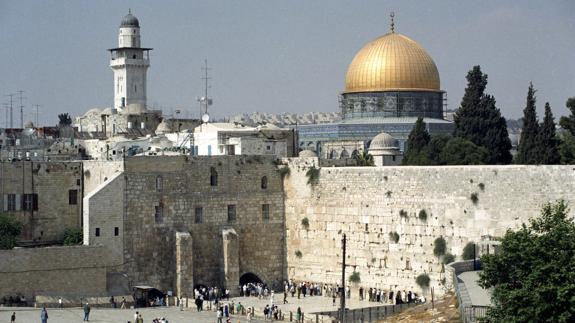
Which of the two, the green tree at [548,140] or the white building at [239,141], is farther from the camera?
the white building at [239,141]

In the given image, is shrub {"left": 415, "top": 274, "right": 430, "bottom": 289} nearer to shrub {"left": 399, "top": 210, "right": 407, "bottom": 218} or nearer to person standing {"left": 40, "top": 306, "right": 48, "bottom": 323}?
shrub {"left": 399, "top": 210, "right": 407, "bottom": 218}

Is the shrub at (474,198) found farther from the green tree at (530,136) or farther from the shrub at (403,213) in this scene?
the green tree at (530,136)

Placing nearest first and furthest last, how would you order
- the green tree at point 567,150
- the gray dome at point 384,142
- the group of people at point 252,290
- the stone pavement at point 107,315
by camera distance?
1. the stone pavement at point 107,315
2. the group of people at point 252,290
3. the green tree at point 567,150
4. the gray dome at point 384,142

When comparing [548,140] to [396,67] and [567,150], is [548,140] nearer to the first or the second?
[567,150]

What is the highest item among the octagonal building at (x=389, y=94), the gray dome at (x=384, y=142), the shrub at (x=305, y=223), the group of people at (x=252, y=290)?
the octagonal building at (x=389, y=94)

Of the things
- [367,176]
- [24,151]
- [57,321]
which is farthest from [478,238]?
[24,151]

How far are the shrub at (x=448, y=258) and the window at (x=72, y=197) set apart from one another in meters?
13.4

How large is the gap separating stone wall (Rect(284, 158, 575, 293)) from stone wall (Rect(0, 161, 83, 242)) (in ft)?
23.9

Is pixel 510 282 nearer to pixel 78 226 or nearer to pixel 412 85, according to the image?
pixel 78 226

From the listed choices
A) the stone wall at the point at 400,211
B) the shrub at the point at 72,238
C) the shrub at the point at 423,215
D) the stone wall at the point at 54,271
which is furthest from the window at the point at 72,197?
the shrub at the point at 423,215

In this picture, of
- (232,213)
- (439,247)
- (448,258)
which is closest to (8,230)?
(232,213)

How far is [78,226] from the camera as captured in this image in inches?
1732

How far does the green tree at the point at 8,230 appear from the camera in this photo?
132ft

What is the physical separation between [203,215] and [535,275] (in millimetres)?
19977
